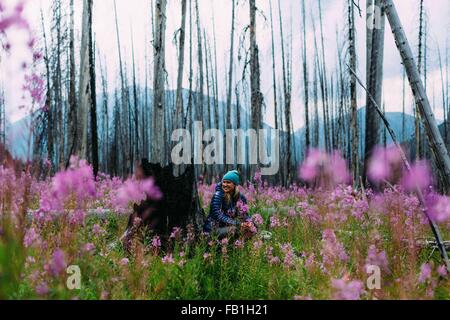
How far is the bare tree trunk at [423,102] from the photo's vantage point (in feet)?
7.82

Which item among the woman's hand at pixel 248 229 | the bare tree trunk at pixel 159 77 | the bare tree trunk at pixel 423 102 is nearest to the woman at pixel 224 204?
the woman's hand at pixel 248 229

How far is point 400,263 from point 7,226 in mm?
2490

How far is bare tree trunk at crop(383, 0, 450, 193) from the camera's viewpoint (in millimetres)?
2385

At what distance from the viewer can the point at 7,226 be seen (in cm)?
165

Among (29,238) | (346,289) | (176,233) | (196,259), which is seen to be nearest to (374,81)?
(176,233)

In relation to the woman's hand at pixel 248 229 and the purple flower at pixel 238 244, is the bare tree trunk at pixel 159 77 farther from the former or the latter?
the purple flower at pixel 238 244

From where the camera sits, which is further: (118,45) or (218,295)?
(118,45)

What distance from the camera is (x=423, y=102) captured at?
239 centimetres

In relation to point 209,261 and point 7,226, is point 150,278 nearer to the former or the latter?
point 209,261

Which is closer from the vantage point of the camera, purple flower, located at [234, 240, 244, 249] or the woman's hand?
purple flower, located at [234, 240, 244, 249]

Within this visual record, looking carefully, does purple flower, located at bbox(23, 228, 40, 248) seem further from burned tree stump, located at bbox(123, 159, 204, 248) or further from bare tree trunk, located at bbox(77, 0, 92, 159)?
bare tree trunk, located at bbox(77, 0, 92, 159)

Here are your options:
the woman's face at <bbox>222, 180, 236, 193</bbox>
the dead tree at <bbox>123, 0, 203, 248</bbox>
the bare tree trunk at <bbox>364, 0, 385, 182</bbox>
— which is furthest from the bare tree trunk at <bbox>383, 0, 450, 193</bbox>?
the bare tree trunk at <bbox>364, 0, 385, 182</bbox>

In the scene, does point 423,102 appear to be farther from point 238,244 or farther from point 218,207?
point 218,207
